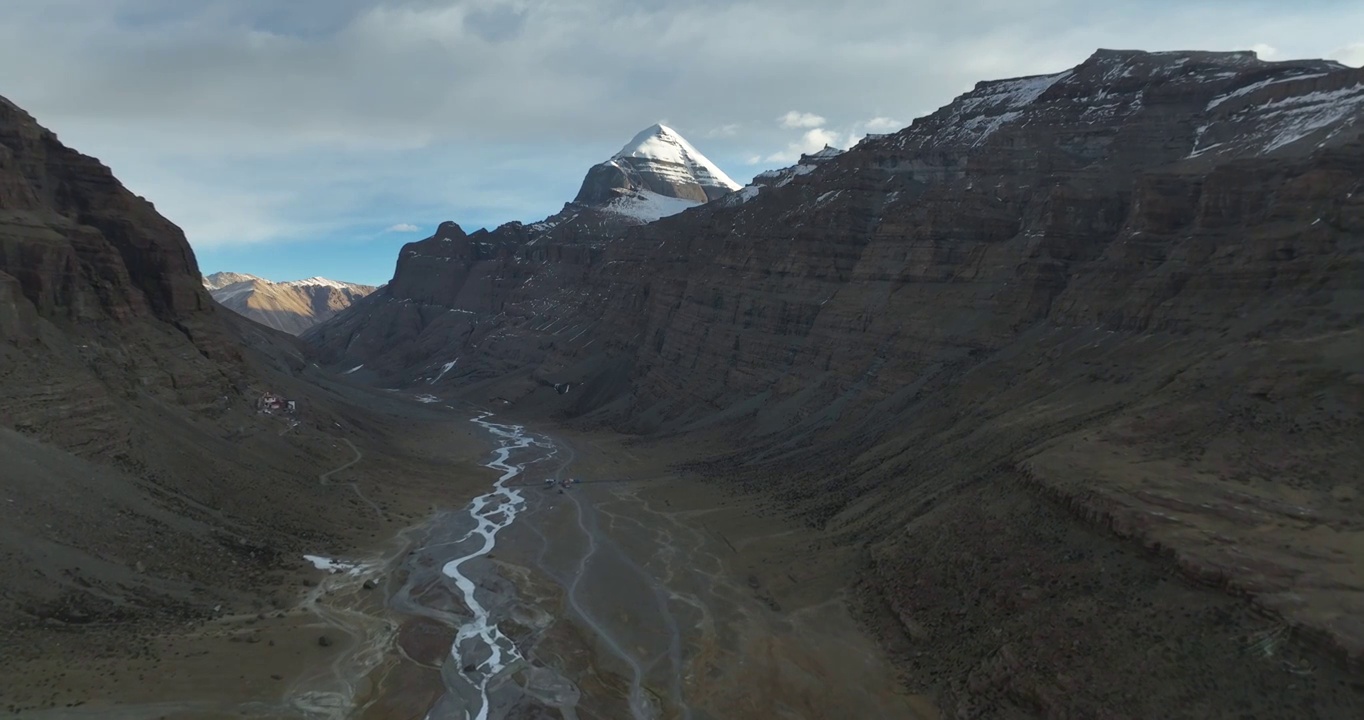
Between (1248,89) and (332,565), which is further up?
(1248,89)

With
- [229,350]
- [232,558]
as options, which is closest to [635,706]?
[232,558]

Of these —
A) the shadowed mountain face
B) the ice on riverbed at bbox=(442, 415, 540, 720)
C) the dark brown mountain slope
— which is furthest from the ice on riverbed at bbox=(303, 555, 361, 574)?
the shadowed mountain face

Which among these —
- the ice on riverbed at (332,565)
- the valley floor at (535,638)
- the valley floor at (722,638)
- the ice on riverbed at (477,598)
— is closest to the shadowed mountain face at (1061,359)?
the valley floor at (722,638)

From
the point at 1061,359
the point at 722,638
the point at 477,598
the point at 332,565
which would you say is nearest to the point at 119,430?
the point at 332,565

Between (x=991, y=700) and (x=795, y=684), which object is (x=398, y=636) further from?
(x=991, y=700)

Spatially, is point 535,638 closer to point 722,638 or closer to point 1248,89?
point 722,638

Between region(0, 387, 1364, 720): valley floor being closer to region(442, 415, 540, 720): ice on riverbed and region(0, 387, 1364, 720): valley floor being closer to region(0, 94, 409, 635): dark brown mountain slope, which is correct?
region(442, 415, 540, 720): ice on riverbed

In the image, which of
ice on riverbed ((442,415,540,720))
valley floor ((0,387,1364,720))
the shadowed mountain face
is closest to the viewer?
valley floor ((0,387,1364,720))

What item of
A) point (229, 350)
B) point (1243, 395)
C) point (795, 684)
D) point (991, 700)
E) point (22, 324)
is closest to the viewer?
point (991, 700)
